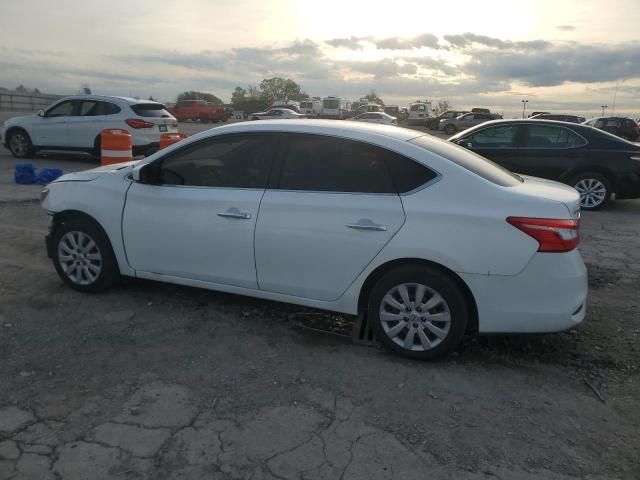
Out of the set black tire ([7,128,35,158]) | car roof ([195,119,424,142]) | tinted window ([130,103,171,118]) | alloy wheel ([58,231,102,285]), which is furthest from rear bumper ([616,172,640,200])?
black tire ([7,128,35,158])

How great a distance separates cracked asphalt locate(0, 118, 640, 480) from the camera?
2.79 m

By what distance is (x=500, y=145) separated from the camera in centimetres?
977

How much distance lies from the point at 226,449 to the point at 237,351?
114 cm

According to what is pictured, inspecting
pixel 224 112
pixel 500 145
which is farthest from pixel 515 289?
pixel 224 112

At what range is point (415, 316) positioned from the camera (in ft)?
12.4

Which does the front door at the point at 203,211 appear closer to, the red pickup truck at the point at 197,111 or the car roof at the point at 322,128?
the car roof at the point at 322,128

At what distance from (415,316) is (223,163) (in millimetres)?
1915

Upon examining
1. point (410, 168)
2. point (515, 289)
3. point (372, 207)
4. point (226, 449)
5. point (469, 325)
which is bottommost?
point (226, 449)

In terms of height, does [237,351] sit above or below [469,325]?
below

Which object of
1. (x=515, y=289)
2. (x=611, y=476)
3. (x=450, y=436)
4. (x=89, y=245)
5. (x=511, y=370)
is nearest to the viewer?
(x=611, y=476)

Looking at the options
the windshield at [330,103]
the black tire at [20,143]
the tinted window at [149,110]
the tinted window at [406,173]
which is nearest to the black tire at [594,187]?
the tinted window at [406,173]

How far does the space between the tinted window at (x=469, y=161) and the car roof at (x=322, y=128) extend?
136 millimetres

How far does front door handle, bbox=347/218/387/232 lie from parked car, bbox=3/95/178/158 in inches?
415

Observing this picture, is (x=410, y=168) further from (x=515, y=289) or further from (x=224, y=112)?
(x=224, y=112)
